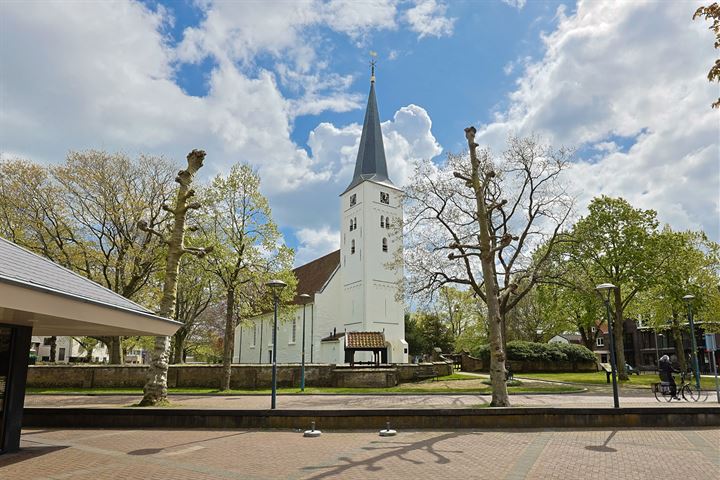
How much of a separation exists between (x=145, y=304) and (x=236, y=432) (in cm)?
2351

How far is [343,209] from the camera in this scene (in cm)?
5472

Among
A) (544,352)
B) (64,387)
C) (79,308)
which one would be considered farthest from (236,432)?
(544,352)

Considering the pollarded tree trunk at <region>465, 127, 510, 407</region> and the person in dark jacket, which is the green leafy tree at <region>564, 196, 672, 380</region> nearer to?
the person in dark jacket

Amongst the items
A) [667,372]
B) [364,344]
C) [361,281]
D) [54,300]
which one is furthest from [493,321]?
[361,281]

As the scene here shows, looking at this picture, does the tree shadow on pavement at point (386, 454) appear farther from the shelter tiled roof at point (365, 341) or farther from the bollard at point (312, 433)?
the shelter tiled roof at point (365, 341)

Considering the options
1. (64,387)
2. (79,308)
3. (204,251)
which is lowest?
(64,387)

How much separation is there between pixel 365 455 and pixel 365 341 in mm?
23178

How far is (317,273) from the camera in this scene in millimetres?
57500

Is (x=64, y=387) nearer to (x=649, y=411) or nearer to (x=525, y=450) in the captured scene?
(x=525, y=450)

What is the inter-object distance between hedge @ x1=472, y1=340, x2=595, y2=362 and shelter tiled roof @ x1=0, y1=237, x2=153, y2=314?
→ 112 feet

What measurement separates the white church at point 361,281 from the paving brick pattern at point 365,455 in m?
34.0

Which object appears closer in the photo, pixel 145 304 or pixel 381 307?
pixel 145 304

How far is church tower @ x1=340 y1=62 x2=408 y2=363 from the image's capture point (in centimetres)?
4875

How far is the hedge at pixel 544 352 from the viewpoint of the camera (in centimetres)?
3997
